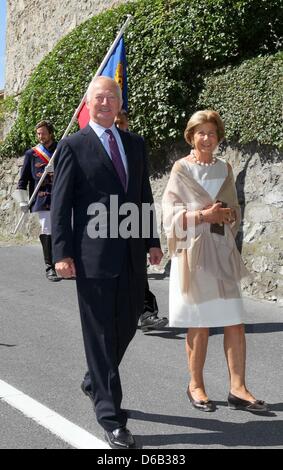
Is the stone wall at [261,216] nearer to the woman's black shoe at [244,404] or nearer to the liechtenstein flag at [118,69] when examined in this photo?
the liechtenstein flag at [118,69]

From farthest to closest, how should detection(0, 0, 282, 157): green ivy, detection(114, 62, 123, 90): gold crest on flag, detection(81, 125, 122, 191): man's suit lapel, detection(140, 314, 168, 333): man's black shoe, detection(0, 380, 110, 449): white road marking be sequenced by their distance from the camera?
detection(0, 0, 282, 157): green ivy
detection(114, 62, 123, 90): gold crest on flag
detection(140, 314, 168, 333): man's black shoe
detection(81, 125, 122, 191): man's suit lapel
detection(0, 380, 110, 449): white road marking

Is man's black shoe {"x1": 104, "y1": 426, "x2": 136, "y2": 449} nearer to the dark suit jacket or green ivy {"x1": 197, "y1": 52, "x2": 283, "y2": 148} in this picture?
the dark suit jacket

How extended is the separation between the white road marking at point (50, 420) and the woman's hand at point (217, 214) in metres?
1.42

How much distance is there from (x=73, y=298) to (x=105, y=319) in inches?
161

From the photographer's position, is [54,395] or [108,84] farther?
[54,395]

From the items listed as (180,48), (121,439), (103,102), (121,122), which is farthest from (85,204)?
(180,48)

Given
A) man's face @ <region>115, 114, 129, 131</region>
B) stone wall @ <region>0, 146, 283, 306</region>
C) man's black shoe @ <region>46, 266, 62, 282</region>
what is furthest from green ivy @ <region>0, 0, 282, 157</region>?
man's face @ <region>115, 114, 129, 131</region>

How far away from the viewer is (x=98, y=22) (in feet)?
39.9

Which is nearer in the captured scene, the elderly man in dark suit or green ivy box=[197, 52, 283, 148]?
the elderly man in dark suit

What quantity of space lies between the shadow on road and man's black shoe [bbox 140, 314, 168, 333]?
2119 mm

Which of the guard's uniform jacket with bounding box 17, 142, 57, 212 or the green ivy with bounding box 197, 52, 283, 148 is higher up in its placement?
the green ivy with bounding box 197, 52, 283, 148

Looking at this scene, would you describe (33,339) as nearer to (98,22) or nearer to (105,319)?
(105,319)

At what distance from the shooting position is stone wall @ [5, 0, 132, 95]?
1663 cm
